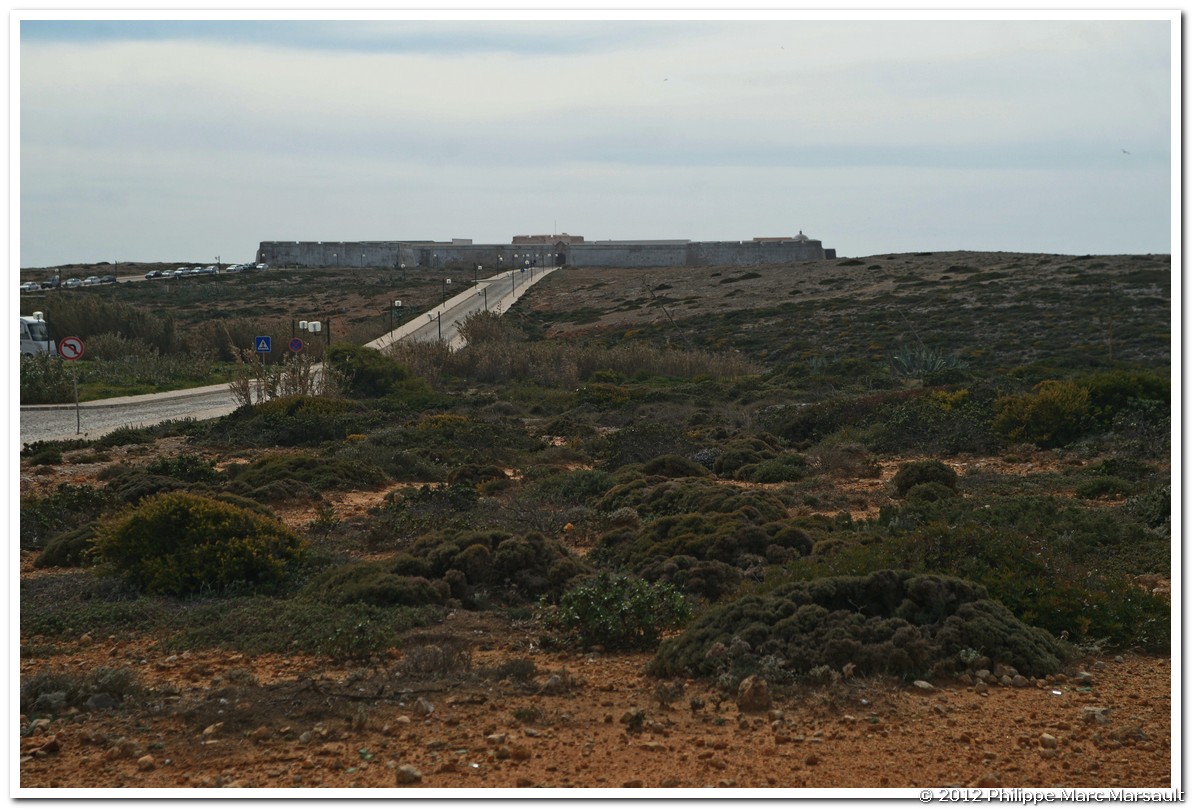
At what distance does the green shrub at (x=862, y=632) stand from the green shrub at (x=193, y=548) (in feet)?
12.4

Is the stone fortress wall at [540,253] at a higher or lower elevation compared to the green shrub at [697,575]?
higher

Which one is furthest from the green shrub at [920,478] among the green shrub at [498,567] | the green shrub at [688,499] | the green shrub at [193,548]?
the green shrub at [193,548]

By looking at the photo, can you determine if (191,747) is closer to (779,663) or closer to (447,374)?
(779,663)

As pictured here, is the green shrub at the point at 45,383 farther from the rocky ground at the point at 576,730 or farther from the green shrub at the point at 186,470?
the rocky ground at the point at 576,730

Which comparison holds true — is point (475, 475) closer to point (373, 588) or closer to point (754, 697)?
point (373, 588)

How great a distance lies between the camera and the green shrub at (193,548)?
822 centimetres

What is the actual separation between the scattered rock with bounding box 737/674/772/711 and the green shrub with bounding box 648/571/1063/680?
271 mm

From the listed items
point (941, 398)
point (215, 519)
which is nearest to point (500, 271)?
point (941, 398)

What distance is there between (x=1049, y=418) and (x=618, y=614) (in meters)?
12.0

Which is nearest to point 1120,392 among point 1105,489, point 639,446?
point 1105,489

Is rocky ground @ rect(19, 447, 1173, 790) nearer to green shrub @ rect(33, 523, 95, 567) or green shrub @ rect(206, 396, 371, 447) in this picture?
green shrub @ rect(33, 523, 95, 567)

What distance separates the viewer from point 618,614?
673cm

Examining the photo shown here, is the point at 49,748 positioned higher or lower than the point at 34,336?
lower
